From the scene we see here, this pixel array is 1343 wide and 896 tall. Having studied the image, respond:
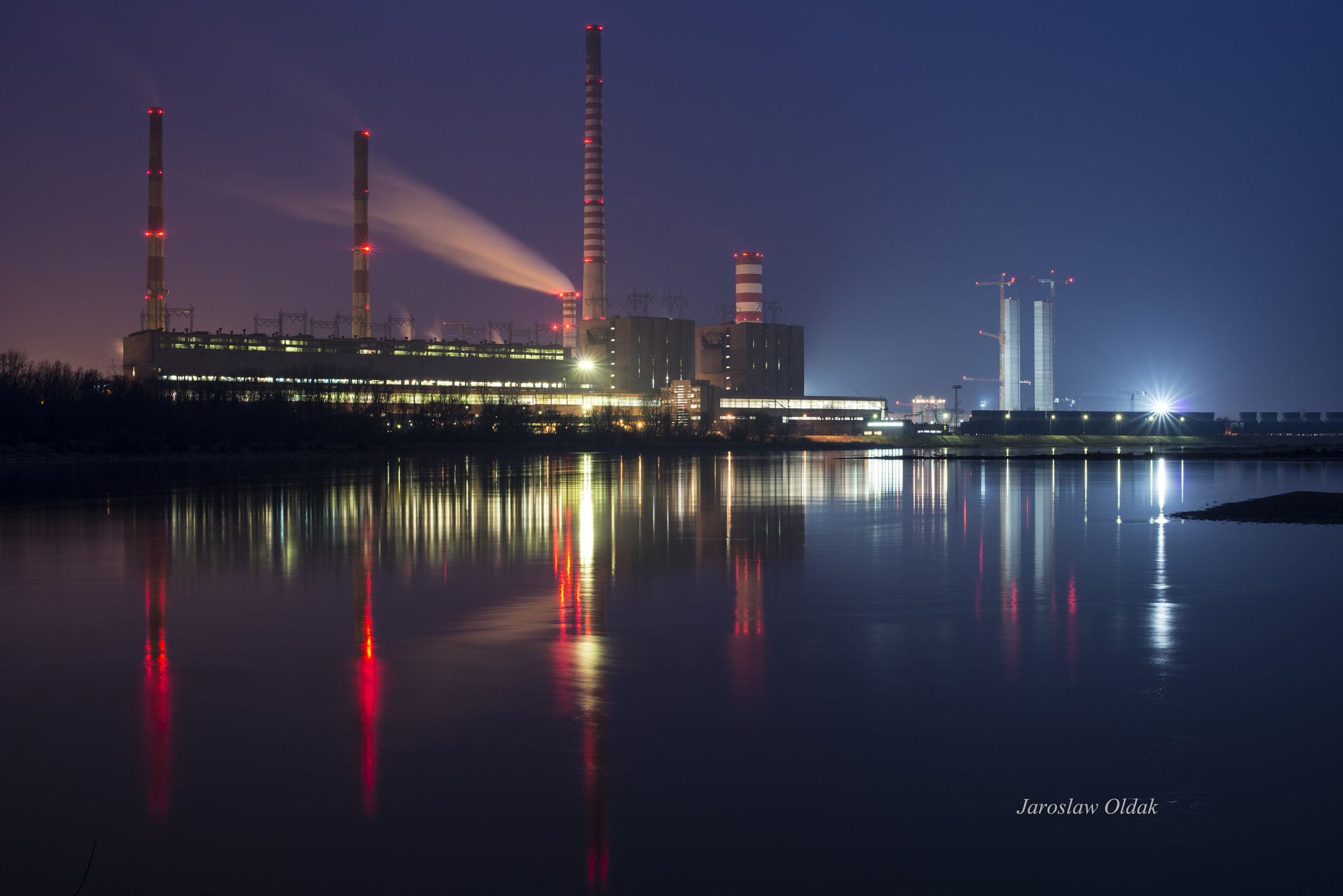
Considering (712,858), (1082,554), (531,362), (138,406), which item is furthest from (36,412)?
(531,362)

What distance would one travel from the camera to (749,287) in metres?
192

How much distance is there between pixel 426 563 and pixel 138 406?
248ft

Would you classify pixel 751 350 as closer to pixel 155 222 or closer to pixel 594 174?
pixel 594 174

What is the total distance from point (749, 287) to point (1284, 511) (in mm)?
168273

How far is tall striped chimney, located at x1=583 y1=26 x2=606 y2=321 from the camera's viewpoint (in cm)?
14988

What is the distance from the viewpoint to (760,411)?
17562 cm

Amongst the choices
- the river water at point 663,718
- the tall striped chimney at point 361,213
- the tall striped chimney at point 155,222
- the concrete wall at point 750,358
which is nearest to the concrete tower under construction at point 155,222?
the tall striped chimney at point 155,222

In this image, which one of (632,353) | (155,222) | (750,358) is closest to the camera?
(155,222)

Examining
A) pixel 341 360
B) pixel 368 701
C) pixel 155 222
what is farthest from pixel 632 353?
pixel 368 701

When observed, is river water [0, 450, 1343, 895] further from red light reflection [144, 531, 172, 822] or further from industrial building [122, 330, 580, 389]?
industrial building [122, 330, 580, 389]

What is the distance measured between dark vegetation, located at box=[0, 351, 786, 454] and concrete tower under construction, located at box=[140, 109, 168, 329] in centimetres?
2411

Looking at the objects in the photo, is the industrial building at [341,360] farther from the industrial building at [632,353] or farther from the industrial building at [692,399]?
the industrial building at [692,399]

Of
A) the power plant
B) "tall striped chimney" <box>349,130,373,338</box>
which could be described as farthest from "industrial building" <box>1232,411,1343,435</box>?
"tall striped chimney" <box>349,130,373,338</box>

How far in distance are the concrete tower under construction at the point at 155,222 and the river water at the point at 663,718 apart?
407ft
